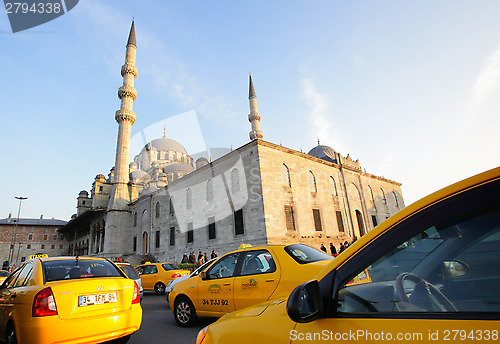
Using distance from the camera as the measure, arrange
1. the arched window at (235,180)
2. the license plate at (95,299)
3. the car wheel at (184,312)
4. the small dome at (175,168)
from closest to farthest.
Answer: the license plate at (95,299)
the car wheel at (184,312)
the arched window at (235,180)
the small dome at (175,168)

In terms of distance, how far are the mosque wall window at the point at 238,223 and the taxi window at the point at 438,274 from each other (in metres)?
18.8

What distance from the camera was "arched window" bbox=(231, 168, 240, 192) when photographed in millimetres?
20812

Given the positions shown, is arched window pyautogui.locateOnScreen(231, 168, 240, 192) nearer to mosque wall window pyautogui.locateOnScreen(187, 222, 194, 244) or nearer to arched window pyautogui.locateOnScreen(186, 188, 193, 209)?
arched window pyautogui.locateOnScreen(186, 188, 193, 209)

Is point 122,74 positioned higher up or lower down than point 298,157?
higher up

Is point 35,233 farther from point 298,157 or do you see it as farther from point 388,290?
point 388,290

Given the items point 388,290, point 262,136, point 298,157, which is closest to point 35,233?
point 262,136

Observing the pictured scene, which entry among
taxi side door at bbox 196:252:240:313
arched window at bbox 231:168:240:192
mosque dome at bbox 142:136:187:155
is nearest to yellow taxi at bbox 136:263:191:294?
taxi side door at bbox 196:252:240:313

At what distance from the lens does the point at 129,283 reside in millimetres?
3922

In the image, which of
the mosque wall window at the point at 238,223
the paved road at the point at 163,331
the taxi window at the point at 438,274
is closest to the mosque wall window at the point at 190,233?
the mosque wall window at the point at 238,223

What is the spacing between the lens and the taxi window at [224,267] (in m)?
4.80

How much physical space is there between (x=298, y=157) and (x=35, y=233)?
58970 millimetres

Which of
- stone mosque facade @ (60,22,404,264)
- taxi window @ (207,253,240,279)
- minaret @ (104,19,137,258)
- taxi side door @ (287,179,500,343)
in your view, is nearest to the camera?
taxi side door @ (287,179,500,343)

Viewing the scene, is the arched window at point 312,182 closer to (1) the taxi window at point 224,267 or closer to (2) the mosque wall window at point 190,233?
(2) the mosque wall window at point 190,233

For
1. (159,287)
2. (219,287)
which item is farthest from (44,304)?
(159,287)
